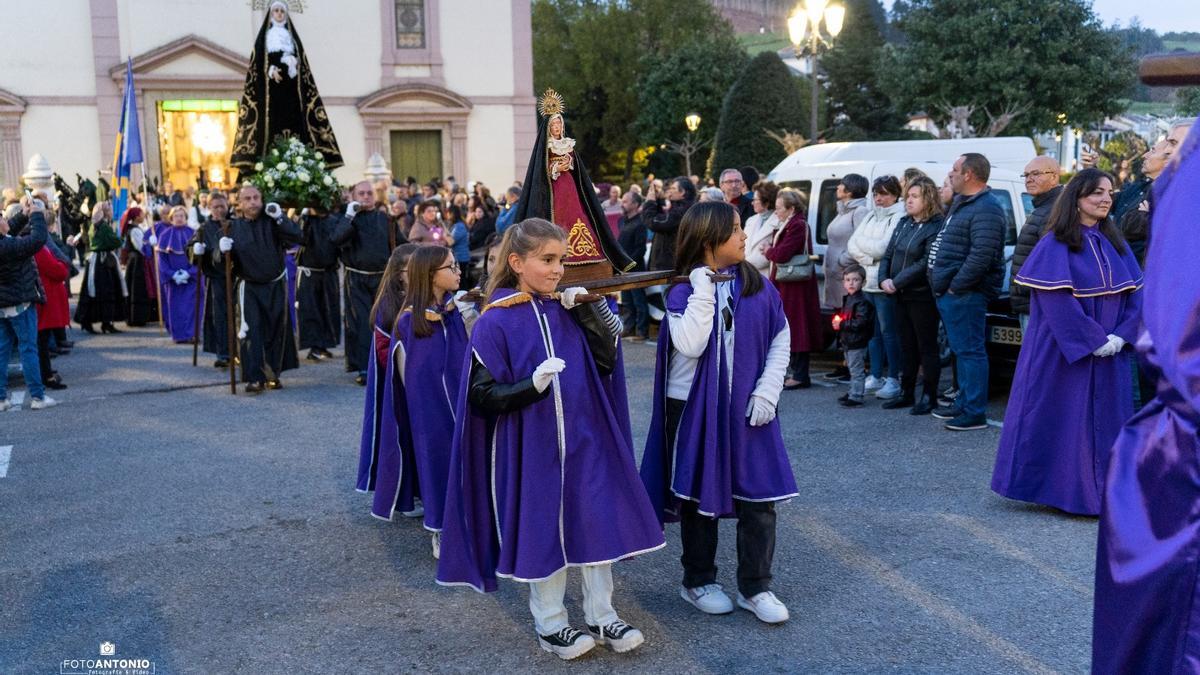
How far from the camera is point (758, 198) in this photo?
31.6ft

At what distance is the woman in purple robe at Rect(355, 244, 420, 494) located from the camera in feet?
18.2

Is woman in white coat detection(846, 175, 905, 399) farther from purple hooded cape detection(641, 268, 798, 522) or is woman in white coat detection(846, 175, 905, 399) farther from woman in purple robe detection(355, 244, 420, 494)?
purple hooded cape detection(641, 268, 798, 522)

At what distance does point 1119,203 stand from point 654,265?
4167 millimetres

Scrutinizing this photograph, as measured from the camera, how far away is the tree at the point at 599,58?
144 ft

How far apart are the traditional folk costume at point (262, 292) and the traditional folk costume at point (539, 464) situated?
6.36 meters

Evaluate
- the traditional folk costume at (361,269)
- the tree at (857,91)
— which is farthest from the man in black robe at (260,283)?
the tree at (857,91)

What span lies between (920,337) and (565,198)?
3975 mm

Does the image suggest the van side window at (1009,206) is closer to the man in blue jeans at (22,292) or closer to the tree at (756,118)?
the man in blue jeans at (22,292)

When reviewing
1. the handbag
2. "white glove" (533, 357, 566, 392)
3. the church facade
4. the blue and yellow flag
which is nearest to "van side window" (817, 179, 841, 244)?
the handbag

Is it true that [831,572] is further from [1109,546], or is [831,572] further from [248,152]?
[248,152]

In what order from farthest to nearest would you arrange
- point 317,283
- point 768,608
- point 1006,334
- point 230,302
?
1. point 317,283
2. point 230,302
3. point 1006,334
4. point 768,608

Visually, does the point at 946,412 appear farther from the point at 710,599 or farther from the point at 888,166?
the point at 710,599

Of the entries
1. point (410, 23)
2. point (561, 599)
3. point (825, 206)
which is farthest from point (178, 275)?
point (410, 23)

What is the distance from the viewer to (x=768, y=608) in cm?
446
